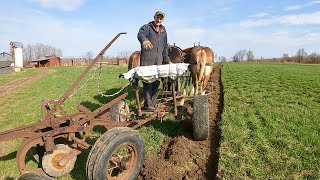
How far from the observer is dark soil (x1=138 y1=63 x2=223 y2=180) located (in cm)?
476

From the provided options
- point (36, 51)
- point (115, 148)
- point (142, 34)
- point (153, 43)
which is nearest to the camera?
point (115, 148)

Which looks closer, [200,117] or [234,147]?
[234,147]

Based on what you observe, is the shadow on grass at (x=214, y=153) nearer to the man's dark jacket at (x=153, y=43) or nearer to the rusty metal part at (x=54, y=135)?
the rusty metal part at (x=54, y=135)

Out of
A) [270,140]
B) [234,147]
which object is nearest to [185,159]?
[234,147]

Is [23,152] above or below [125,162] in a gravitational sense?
above

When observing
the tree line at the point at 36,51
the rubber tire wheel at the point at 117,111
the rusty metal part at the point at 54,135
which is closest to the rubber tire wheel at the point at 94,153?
the rusty metal part at the point at 54,135

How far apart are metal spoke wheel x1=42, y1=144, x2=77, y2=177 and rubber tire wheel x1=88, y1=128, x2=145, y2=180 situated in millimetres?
719

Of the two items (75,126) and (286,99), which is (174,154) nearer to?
(75,126)

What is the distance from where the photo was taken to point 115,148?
13.0ft

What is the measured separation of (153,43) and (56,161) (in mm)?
3415

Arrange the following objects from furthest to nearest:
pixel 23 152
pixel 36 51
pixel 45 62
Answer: pixel 36 51, pixel 45 62, pixel 23 152

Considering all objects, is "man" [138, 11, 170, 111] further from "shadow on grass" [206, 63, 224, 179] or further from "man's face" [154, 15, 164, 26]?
"shadow on grass" [206, 63, 224, 179]

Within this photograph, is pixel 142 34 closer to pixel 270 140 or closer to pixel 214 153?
pixel 214 153

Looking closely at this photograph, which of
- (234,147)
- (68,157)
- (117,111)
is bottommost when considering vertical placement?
(234,147)
